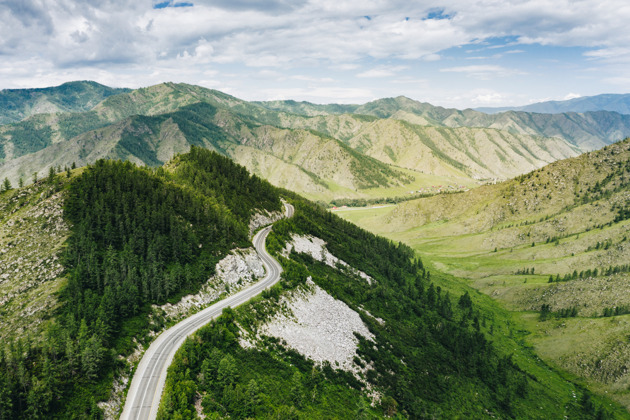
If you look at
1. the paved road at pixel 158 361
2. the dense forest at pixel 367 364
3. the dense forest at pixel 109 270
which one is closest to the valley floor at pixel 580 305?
the dense forest at pixel 367 364

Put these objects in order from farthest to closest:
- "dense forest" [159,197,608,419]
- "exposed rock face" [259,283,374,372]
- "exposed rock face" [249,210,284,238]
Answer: "exposed rock face" [249,210,284,238] → "exposed rock face" [259,283,374,372] → "dense forest" [159,197,608,419]

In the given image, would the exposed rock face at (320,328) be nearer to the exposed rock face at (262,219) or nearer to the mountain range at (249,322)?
the mountain range at (249,322)

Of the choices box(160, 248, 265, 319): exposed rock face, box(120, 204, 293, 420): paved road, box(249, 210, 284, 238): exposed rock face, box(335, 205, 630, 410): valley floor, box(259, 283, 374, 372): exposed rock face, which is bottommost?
box(335, 205, 630, 410): valley floor

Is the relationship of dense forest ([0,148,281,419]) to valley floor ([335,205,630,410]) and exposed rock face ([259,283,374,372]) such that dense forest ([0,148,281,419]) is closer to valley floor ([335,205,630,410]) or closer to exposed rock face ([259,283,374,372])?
exposed rock face ([259,283,374,372])

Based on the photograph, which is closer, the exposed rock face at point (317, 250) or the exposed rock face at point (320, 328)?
the exposed rock face at point (320, 328)

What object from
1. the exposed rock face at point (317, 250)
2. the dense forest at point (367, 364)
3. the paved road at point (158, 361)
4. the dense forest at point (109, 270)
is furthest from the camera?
the exposed rock face at point (317, 250)

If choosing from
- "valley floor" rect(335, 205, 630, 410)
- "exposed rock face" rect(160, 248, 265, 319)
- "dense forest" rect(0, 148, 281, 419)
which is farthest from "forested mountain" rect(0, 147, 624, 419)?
"valley floor" rect(335, 205, 630, 410)

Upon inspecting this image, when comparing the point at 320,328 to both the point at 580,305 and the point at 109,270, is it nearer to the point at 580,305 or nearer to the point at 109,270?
the point at 109,270
